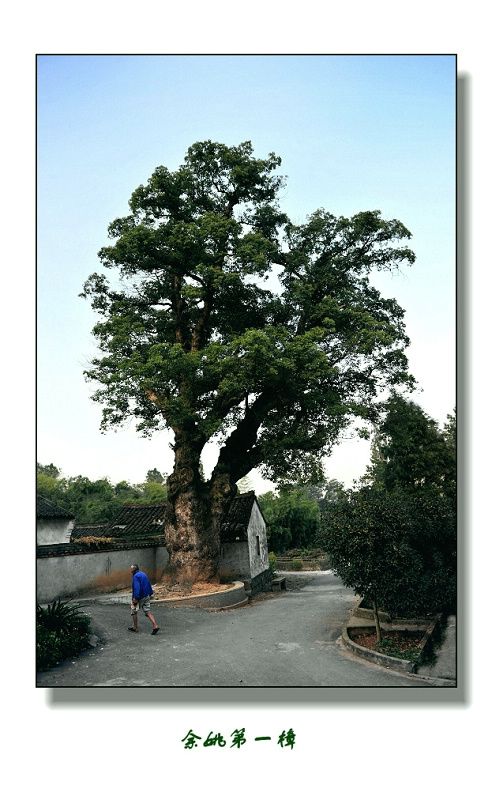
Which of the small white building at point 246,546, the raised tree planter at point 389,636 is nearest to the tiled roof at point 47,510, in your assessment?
the small white building at point 246,546

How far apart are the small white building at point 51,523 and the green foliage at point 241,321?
41.5 inches

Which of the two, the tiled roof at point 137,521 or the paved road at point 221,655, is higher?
the tiled roof at point 137,521

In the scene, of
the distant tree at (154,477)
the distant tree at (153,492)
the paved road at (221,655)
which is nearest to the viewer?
the paved road at (221,655)

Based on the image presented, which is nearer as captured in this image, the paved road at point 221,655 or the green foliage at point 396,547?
the paved road at point 221,655

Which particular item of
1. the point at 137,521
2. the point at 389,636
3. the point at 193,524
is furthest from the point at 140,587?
the point at 389,636

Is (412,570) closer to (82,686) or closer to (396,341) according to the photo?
(396,341)

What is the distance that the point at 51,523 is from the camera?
16.1 feet

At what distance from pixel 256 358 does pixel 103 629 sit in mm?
3100

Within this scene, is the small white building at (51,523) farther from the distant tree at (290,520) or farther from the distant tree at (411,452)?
the distant tree at (411,452)

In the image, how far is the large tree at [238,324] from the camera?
5727mm

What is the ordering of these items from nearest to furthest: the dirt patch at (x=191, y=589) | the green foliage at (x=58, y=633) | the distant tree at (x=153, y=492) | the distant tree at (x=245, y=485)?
1. the green foliage at (x=58, y=633)
2. the distant tree at (x=153, y=492)
3. the distant tree at (x=245, y=485)
4. the dirt patch at (x=191, y=589)

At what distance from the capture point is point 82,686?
4.35 meters
